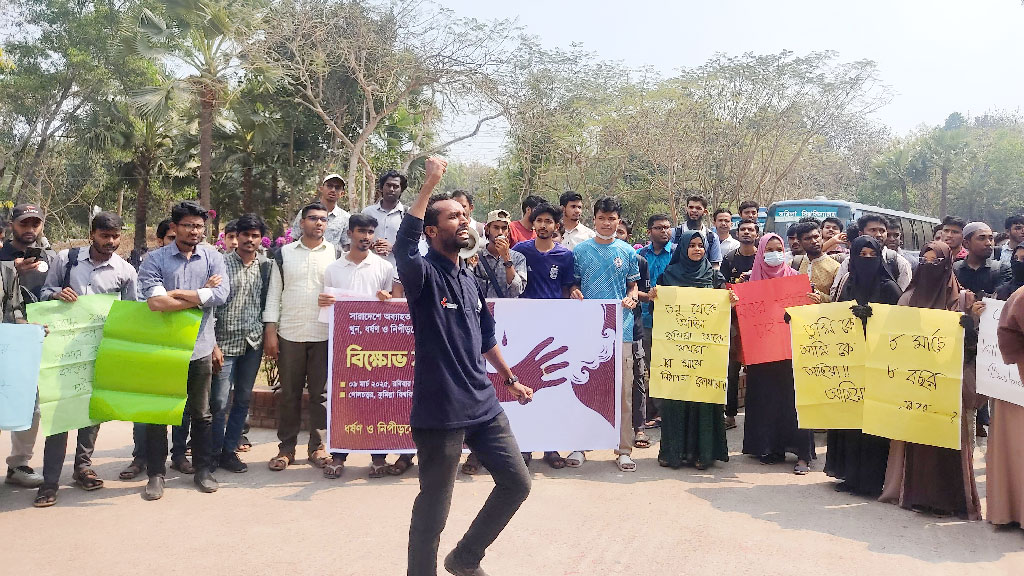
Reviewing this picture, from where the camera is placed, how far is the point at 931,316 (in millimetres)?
4941

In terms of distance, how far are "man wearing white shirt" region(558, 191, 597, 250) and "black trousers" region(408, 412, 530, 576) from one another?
3913mm

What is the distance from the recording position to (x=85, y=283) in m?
5.28

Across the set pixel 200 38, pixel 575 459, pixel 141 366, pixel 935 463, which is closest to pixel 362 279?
pixel 141 366

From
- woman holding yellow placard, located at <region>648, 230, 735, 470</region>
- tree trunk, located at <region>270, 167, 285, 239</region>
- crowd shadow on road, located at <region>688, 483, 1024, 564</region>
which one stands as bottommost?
crowd shadow on road, located at <region>688, 483, 1024, 564</region>

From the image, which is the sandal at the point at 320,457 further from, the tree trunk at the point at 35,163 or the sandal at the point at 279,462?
the tree trunk at the point at 35,163

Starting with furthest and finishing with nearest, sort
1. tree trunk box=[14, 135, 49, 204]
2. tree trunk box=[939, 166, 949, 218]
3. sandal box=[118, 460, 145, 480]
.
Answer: tree trunk box=[939, 166, 949, 218]
tree trunk box=[14, 135, 49, 204]
sandal box=[118, 460, 145, 480]

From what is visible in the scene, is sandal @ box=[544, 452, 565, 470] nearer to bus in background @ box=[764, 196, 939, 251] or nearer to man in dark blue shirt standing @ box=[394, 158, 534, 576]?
man in dark blue shirt standing @ box=[394, 158, 534, 576]

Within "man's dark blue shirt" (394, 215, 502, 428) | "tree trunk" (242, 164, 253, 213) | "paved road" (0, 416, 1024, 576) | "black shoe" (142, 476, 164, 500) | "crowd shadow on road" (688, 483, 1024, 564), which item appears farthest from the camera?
"tree trunk" (242, 164, 253, 213)

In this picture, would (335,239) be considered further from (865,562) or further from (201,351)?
(865,562)

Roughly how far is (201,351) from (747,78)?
24162mm

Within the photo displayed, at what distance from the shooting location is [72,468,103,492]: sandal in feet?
17.3

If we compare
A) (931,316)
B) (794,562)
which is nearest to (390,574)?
(794,562)

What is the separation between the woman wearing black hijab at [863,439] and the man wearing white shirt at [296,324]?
3.75m

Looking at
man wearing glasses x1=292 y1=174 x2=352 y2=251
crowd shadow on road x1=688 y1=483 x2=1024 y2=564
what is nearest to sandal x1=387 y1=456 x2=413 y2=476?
man wearing glasses x1=292 y1=174 x2=352 y2=251
